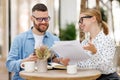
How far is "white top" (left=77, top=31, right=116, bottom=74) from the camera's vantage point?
2.55 meters

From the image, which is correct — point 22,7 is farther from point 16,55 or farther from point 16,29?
point 16,55

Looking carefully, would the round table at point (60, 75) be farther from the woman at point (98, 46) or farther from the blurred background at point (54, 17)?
the blurred background at point (54, 17)

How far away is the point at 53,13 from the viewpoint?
7703mm

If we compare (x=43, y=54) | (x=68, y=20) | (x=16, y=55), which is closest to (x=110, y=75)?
(x=43, y=54)

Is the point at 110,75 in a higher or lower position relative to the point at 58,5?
lower

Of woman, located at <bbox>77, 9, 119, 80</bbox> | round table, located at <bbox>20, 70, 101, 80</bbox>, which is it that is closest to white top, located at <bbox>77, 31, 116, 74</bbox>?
woman, located at <bbox>77, 9, 119, 80</bbox>

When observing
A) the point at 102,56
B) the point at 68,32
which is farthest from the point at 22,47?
the point at 68,32

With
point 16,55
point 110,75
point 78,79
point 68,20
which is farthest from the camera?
point 68,20

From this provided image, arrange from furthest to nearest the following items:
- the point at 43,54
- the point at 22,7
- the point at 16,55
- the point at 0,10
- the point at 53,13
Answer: the point at 53,13
the point at 22,7
the point at 0,10
the point at 16,55
the point at 43,54

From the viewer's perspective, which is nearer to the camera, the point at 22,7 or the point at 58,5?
the point at 22,7

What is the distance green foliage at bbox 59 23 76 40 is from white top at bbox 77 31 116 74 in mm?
5747

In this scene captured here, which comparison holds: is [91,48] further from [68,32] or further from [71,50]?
[68,32]

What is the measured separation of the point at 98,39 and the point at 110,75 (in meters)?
0.34

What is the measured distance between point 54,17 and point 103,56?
17.6 ft
